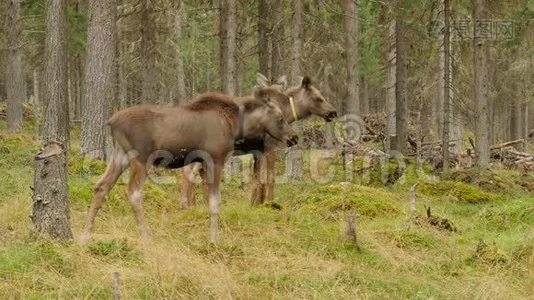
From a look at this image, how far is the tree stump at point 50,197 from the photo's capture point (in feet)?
22.8

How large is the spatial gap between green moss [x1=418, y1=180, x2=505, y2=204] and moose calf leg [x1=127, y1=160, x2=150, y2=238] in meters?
7.30

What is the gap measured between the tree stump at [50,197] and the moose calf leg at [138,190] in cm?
98

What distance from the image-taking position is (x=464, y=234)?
9266 millimetres

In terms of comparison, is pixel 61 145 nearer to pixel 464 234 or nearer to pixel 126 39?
pixel 464 234

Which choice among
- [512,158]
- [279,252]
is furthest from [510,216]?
[512,158]

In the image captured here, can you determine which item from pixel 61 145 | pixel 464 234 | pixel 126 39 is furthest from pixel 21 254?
pixel 126 39

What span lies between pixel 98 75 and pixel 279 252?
27.0 ft

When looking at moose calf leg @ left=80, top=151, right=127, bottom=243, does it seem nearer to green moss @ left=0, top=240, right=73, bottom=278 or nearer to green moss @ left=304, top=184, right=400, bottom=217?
green moss @ left=0, top=240, right=73, bottom=278

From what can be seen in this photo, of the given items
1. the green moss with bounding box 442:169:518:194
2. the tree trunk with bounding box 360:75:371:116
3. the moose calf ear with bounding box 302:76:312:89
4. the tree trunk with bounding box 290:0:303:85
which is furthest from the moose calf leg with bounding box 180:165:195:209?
the tree trunk with bounding box 360:75:371:116

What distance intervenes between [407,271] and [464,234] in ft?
8.33

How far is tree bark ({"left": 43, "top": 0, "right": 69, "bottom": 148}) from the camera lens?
12.5 metres

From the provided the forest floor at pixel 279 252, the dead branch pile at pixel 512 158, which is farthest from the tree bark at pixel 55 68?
the dead branch pile at pixel 512 158

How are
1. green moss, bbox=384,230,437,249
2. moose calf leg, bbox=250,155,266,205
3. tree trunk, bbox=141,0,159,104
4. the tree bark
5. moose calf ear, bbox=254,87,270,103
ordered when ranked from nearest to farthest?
1. green moss, bbox=384,230,437,249
2. moose calf ear, bbox=254,87,270,103
3. moose calf leg, bbox=250,155,266,205
4. the tree bark
5. tree trunk, bbox=141,0,159,104

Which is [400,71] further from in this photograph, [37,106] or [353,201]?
[37,106]
